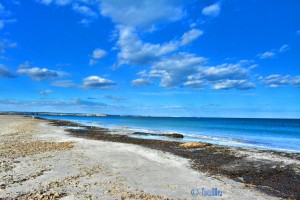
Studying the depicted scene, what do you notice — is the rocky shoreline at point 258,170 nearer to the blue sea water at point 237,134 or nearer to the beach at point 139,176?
the beach at point 139,176

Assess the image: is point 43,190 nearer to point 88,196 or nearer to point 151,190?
point 88,196

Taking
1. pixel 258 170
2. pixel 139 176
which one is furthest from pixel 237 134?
pixel 139 176

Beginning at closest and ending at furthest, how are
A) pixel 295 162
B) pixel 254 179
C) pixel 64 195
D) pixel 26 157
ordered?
pixel 64 195 < pixel 254 179 < pixel 26 157 < pixel 295 162

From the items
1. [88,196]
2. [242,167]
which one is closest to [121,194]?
[88,196]

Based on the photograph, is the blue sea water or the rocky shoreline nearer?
the rocky shoreline

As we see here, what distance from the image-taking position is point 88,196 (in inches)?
409

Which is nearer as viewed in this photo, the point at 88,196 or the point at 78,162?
the point at 88,196

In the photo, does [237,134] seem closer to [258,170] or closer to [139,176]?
[258,170]

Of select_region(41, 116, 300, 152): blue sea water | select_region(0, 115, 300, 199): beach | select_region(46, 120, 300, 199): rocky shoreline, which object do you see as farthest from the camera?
select_region(41, 116, 300, 152): blue sea water

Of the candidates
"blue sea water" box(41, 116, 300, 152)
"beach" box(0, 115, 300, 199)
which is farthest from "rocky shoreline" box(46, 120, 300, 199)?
"blue sea water" box(41, 116, 300, 152)

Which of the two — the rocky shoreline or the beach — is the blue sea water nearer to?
the rocky shoreline

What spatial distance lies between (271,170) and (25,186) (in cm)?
1272

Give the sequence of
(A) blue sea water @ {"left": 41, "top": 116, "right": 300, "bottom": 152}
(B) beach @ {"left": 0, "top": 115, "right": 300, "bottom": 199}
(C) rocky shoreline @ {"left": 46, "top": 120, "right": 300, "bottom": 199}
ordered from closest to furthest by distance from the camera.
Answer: (B) beach @ {"left": 0, "top": 115, "right": 300, "bottom": 199} < (C) rocky shoreline @ {"left": 46, "top": 120, "right": 300, "bottom": 199} < (A) blue sea water @ {"left": 41, "top": 116, "right": 300, "bottom": 152}

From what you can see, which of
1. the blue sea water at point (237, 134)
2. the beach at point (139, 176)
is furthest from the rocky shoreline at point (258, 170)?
the blue sea water at point (237, 134)
